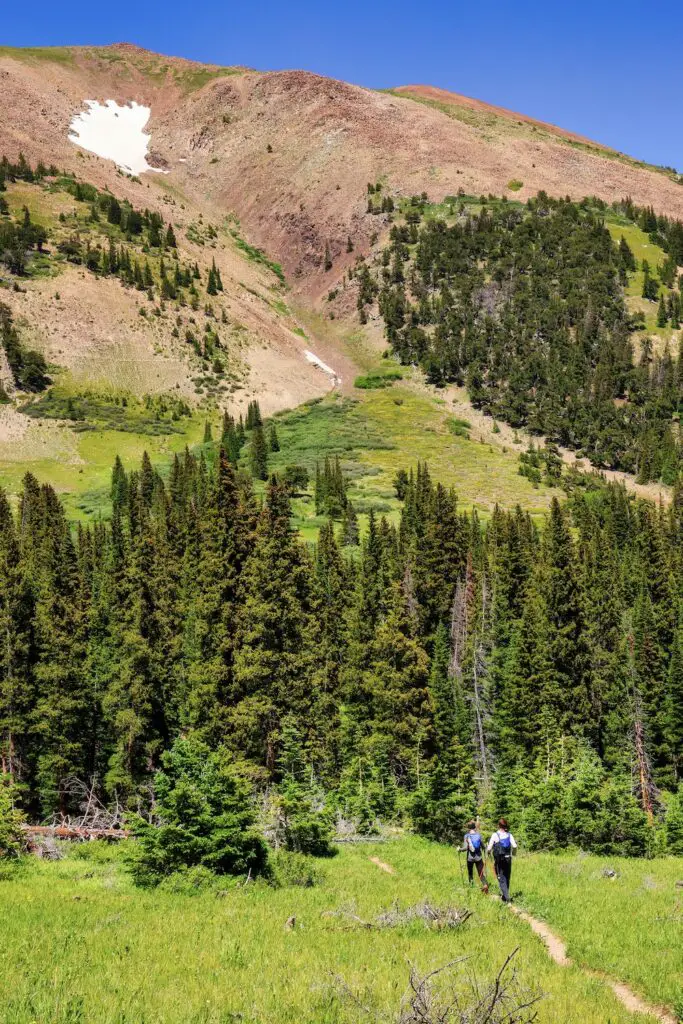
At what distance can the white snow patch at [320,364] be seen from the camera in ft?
513

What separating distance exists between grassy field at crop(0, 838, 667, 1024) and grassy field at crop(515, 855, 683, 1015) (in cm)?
70

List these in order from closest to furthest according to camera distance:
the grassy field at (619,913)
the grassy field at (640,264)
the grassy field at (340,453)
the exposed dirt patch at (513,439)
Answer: the grassy field at (619,913) < the grassy field at (340,453) < the exposed dirt patch at (513,439) < the grassy field at (640,264)

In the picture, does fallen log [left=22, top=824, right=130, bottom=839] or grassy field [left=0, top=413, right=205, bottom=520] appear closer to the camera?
fallen log [left=22, top=824, right=130, bottom=839]

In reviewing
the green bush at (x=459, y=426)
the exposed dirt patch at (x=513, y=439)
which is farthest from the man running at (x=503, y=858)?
the green bush at (x=459, y=426)

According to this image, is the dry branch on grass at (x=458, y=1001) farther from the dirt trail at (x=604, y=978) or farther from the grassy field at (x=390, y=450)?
the grassy field at (x=390, y=450)

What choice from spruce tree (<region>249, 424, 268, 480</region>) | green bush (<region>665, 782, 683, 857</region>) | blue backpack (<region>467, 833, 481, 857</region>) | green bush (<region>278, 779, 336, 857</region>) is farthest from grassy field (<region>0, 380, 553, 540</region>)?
blue backpack (<region>467, 833, 481, 857</region>)

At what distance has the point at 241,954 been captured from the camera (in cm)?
1248

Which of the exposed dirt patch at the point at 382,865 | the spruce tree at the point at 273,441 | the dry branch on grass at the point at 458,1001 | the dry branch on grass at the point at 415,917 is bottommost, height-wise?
the exposed dirt patch at the point at 382,865

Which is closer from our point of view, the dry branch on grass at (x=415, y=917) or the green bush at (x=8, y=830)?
the dry branch on grass at (x=415, y=917)

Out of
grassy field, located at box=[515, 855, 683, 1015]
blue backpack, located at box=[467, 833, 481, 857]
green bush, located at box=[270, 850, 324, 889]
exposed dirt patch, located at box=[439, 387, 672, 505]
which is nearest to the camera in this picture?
grassy field, located at box=[515, 855, 683, 1015]

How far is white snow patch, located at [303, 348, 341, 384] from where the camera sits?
15650cm

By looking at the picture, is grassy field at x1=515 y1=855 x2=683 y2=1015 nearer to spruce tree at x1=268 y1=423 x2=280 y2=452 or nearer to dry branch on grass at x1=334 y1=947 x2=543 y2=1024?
dry branch on grass at x1=334 y1=947 x2=543 y2=1024

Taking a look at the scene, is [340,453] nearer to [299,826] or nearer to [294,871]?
[299,826]

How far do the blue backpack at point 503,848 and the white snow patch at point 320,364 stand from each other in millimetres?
140281
